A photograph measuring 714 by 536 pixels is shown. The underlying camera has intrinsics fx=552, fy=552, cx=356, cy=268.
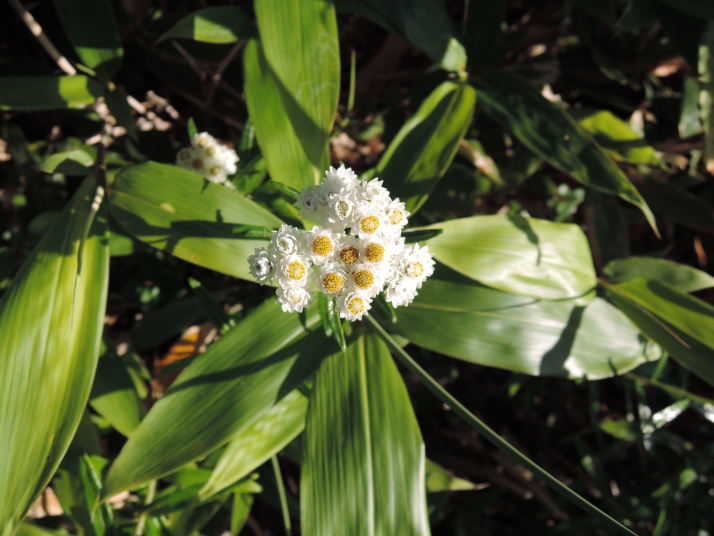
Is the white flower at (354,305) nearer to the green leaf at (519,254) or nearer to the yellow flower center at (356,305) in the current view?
the yellow flower center at (356,305)

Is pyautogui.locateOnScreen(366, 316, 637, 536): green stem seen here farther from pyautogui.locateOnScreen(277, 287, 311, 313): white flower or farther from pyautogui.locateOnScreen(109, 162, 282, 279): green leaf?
pyautogui.locateOnScreen(109, 162, 282, 279): green leaf

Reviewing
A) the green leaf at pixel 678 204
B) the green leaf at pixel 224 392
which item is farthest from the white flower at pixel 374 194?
the green leaf at pixel 678 204

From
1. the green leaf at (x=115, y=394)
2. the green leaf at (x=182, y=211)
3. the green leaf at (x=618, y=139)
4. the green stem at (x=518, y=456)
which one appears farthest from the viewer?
the green leaf at (x=618, y=139)

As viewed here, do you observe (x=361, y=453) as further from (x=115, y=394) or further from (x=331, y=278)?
(x=115, y=394)

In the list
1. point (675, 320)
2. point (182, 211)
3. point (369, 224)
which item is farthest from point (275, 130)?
point (675, 320)

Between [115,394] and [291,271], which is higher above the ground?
[291,271]

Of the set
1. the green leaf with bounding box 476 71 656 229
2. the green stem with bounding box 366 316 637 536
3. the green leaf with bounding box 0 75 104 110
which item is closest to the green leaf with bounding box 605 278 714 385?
the green leaf with bounding box 476 71 656 229
